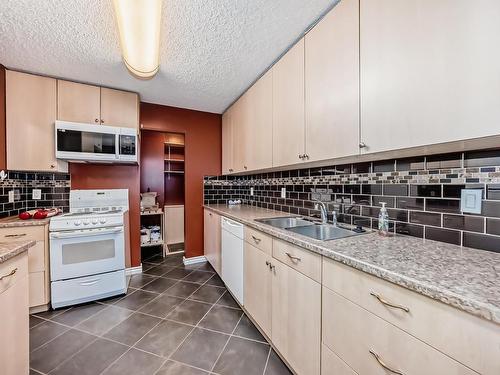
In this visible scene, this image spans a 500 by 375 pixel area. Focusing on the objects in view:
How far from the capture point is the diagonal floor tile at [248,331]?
66.0 inches

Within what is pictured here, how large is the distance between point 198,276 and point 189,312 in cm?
78

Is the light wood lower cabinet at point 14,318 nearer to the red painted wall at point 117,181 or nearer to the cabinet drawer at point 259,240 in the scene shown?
the cabinet drawer at point 259,240

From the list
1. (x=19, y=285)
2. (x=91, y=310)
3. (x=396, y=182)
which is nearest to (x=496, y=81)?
(x=396, y=182)

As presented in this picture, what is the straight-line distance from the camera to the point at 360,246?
3.47 ft

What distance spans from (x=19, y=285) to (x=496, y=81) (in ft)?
7.27

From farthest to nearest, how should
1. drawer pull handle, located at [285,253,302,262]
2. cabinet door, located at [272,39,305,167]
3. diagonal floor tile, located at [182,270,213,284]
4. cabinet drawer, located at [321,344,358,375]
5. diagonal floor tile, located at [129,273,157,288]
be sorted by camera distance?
1. diagonal floor tile, located at [182,270,213,284]
2. diagonal floor tile, located at [129,273,157,288]
3. cabinet door, located at [272,39,305,167]
4. drawer pull handle, located at [285,253,302,262]
5. cabinet drawer, located at [321,344,358,375]

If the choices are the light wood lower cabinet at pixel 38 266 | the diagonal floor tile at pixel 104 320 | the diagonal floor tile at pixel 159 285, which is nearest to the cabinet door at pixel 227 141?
the diagonal floor tile at pixel 159 285

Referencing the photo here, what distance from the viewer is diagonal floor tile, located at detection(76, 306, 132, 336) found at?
5.84 feet

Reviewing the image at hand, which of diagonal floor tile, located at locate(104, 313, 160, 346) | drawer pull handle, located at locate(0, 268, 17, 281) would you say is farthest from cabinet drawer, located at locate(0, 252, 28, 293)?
diagonal floor tile, located at locate(104, 313, 160, 346)

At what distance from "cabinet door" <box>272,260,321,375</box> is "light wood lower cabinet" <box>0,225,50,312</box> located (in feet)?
7.13

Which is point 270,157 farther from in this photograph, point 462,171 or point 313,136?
point 462,171

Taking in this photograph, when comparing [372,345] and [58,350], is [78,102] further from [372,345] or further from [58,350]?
[372,345]

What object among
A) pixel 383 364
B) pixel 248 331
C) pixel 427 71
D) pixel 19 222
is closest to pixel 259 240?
pixel 248 331

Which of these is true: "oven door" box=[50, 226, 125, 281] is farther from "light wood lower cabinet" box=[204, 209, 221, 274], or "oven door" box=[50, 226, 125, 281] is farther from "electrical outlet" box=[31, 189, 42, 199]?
"light wood lower cabinet" box=[204, 209, 221, 274]
